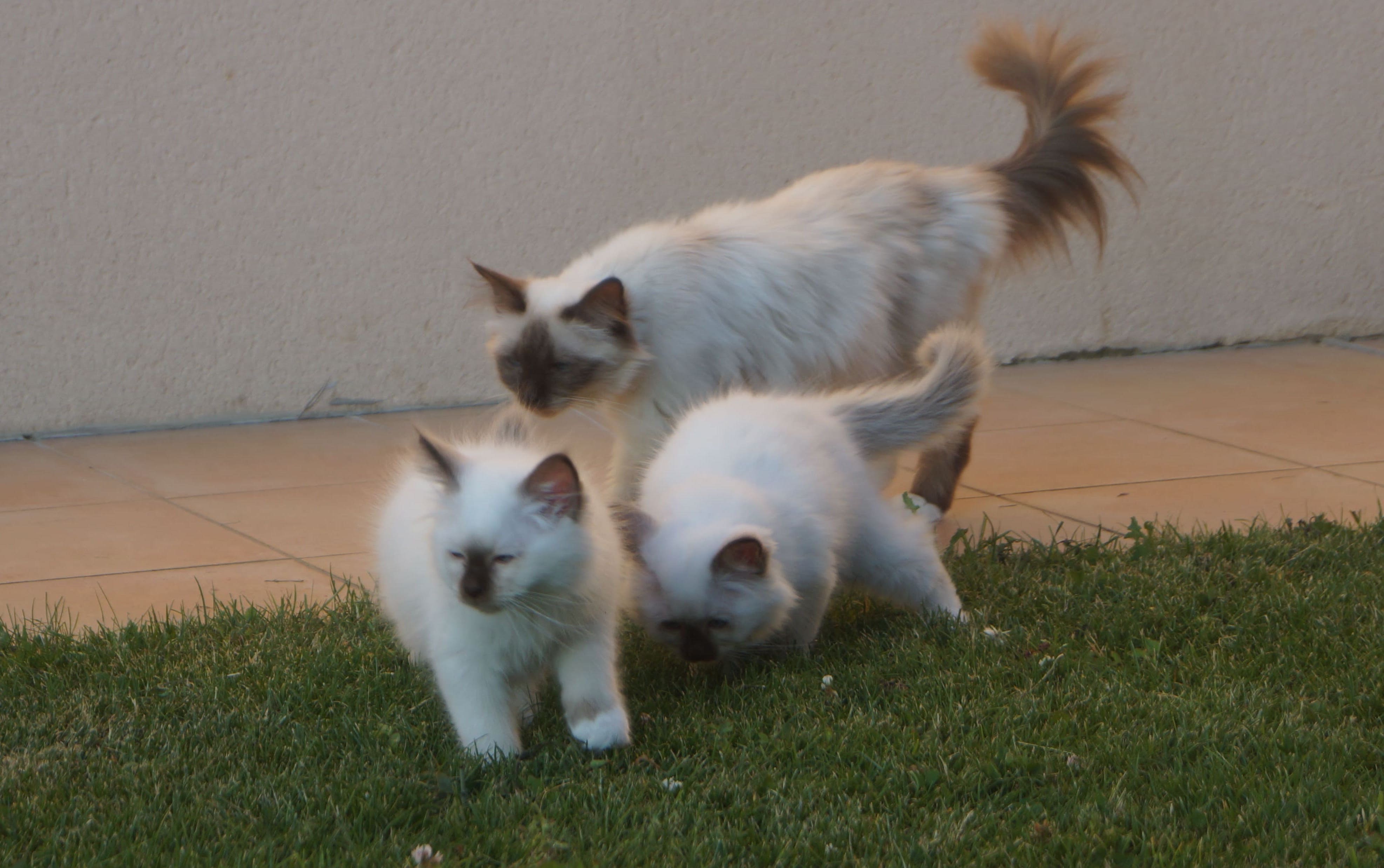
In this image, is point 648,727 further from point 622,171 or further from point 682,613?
point 622,171

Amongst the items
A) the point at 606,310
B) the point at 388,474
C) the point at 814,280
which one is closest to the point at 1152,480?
the point at 814,280

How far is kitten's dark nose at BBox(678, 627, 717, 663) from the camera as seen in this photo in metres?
3.46

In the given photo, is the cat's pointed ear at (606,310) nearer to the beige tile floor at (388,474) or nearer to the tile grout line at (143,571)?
the beige tile floor at (388,474)

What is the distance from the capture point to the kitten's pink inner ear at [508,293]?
449 cm

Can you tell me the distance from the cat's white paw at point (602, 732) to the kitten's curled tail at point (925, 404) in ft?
4.10

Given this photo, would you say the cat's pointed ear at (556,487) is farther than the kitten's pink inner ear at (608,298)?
No

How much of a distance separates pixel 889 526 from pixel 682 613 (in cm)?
76

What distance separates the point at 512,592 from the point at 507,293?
5.66 ft

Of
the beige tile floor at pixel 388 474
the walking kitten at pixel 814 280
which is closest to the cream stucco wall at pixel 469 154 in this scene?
the beige tile floor at pixel 388 474

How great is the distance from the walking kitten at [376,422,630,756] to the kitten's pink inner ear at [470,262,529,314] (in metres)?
1.22

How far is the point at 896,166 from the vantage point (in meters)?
5.23

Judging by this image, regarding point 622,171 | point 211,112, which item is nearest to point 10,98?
point 211,112

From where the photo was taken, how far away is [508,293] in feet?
14.9

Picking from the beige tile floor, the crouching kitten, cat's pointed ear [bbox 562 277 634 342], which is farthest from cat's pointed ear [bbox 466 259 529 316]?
the crouching kitten
